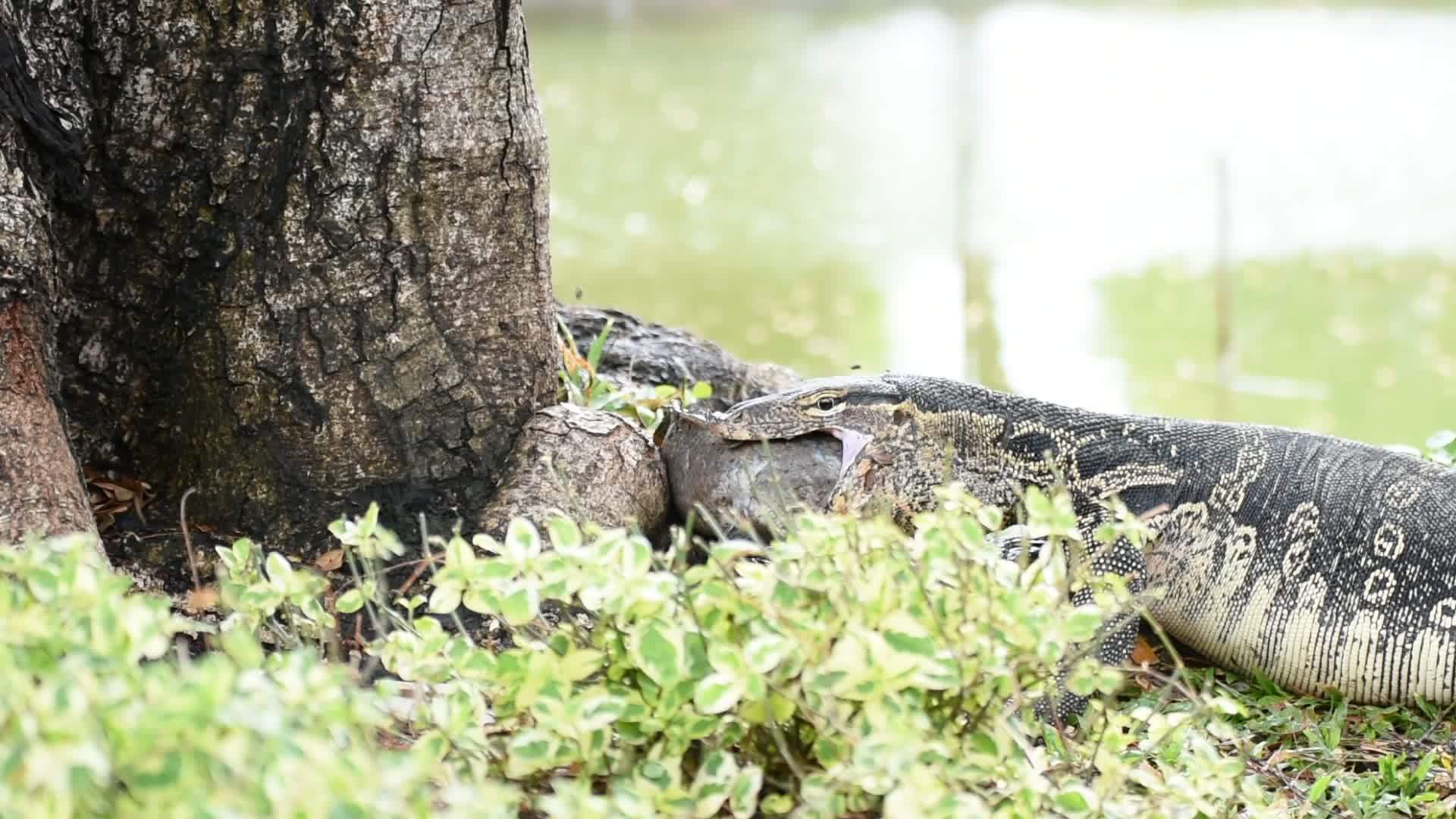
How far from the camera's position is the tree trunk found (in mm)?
→ 3195

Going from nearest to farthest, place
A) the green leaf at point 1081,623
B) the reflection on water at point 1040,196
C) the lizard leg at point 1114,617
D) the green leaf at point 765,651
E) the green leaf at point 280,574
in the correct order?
the green leaf at point 765,651 < the green leaf at point 1081,623 < the green leaf at point 280,574 < the lizard leg at point 1114,617 < the reflection on water at point 1040,196

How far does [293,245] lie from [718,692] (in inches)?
68.2

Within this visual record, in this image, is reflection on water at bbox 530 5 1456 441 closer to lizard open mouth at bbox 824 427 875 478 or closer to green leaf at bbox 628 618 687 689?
lizard open mouth at bbox 824 427 875 478

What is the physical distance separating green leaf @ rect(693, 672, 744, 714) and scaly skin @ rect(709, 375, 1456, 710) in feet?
5.54

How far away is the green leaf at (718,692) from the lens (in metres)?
1.94

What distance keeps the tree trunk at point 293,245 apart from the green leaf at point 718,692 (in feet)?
5.37

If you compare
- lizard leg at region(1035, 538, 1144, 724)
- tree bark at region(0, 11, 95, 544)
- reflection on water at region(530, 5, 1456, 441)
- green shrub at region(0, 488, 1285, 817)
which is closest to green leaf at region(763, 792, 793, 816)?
green shrub at region(0, 488, 1285, 817)

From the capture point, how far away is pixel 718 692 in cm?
195

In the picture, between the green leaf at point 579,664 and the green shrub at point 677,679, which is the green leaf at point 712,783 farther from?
the green leaf at point 579,664

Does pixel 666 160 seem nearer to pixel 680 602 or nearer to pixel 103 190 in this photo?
pixel 103 190

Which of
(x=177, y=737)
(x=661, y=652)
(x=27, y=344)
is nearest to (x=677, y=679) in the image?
(x=661, y=652)

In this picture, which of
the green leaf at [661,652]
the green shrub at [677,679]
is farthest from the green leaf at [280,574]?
the green leaf at [661,652]

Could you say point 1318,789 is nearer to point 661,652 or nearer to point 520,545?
point 661,652

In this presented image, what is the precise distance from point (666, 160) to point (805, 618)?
1351cm
